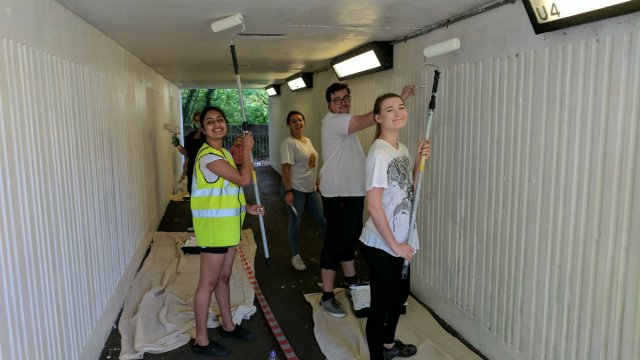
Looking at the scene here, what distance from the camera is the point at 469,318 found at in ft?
10.5

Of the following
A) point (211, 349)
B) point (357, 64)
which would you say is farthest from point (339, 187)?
point (357, 64)

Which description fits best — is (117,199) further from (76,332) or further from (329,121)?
(329,121)

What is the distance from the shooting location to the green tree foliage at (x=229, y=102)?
2009cm

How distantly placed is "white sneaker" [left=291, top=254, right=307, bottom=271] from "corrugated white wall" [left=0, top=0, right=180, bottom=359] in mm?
1515

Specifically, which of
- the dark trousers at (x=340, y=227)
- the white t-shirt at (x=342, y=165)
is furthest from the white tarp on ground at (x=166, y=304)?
the white t-shirt at (x=342, y=165)

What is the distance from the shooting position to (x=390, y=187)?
2506mm

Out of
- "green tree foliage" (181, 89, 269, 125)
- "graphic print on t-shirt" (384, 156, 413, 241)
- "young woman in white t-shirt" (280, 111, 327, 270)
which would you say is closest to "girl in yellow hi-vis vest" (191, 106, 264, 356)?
"graphic print on t-shirt" (384, 156, 413, 241)

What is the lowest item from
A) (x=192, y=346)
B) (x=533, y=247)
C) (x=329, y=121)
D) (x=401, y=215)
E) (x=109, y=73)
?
(x=192, y=346)

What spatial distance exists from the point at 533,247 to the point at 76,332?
2503 millimetres

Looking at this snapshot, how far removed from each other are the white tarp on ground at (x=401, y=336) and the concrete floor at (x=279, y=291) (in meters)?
0.09

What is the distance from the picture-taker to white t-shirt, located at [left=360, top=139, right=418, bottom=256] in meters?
2.45

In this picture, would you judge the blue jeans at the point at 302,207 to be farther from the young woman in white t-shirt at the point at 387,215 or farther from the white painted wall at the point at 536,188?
the young woman in white t-shirt at the point at 387,215

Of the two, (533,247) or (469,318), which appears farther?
(469,318)

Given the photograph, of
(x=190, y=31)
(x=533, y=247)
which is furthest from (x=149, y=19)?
(x=533, y=247)
